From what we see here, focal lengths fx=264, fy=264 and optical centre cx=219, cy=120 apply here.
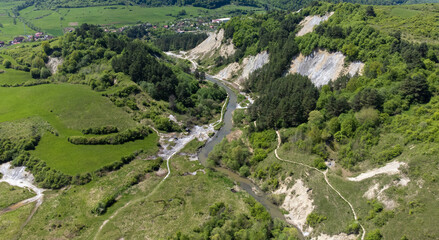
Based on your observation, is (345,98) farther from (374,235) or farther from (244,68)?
(244,68)

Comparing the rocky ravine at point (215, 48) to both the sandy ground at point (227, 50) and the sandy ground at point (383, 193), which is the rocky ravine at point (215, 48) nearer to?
→ the sandy ground at point (227, 50)

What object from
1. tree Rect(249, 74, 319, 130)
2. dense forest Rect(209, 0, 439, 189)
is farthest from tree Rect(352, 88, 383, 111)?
tree Rect(249, 74, 319, 130)

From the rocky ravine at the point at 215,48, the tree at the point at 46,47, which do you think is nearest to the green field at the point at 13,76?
the tree at the point at 46,47

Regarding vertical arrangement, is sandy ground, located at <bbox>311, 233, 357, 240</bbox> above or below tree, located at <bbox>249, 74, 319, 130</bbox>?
below

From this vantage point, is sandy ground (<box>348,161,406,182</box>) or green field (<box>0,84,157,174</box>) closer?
sandy ground (<box>348,161,406,182</box>)

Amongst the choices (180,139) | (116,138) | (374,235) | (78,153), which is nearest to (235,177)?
(180,139)

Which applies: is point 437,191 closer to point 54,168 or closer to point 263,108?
point 263,108

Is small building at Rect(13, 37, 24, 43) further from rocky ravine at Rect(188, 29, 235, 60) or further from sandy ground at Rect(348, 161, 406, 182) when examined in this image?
sandy ground at Rect(348, 161, 406, 182)
